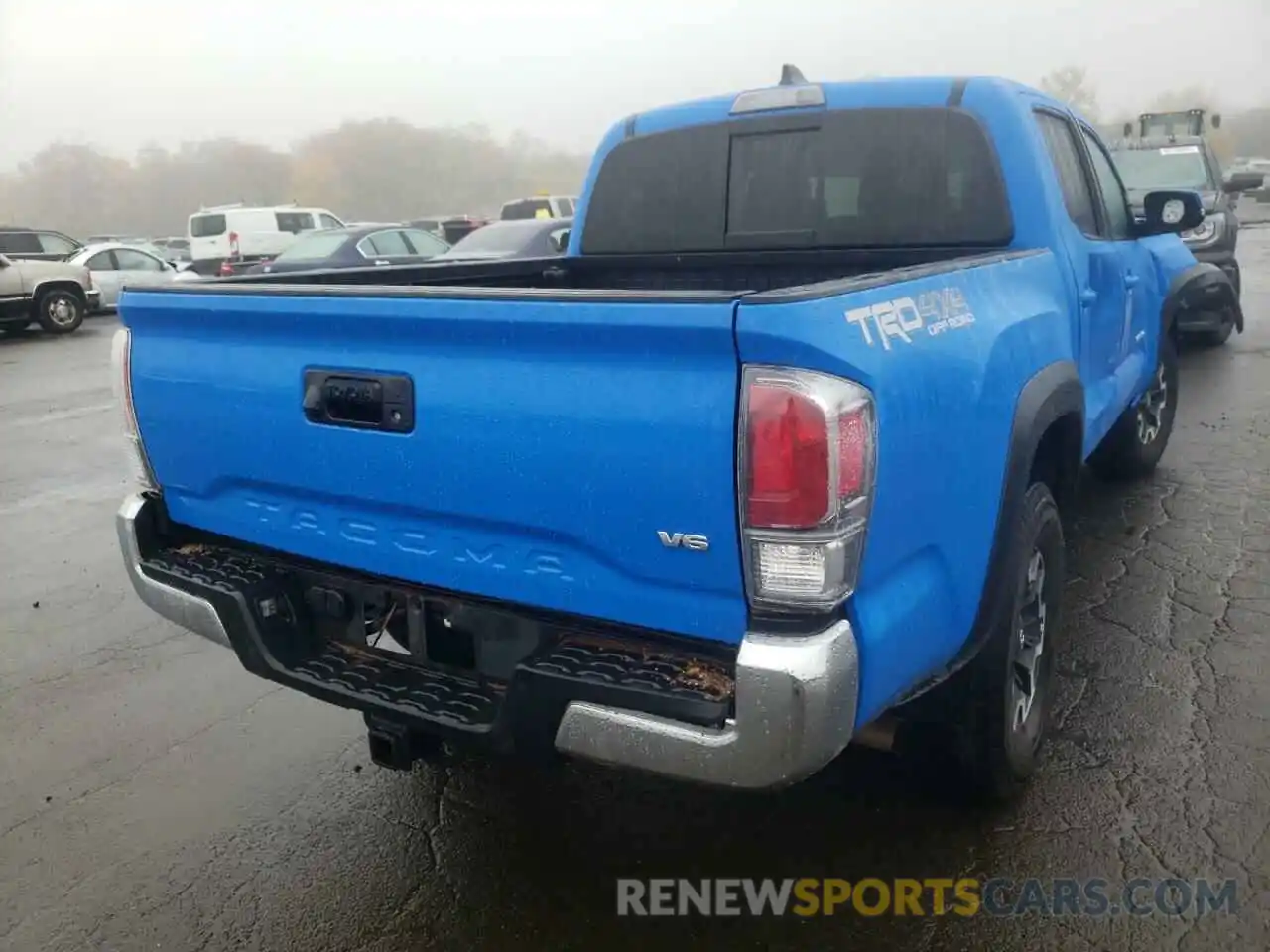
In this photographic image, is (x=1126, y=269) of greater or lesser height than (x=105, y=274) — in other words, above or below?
above

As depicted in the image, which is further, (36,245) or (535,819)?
(36,245)

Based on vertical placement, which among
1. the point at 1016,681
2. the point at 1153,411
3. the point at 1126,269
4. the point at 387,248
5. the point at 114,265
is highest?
the point at 1126,269

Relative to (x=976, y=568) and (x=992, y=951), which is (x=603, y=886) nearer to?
(x=992, y=951)

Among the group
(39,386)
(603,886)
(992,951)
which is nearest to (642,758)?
(603,886)

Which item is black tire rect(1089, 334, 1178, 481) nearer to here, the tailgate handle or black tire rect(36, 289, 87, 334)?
the tailgate handle

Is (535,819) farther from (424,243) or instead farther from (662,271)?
(424,243)

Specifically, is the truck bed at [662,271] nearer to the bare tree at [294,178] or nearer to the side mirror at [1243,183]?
the side mirror at [1243,183]

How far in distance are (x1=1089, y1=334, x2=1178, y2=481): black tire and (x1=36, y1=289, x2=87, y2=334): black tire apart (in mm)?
16737

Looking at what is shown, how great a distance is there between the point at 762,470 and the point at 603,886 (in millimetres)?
1416

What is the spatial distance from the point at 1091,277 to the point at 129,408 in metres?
3.22

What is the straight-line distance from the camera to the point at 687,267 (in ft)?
13.4

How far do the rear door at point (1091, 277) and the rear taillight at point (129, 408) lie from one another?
2.91m

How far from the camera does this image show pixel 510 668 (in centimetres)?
246

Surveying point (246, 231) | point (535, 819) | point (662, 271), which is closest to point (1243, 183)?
point (662, 271)
